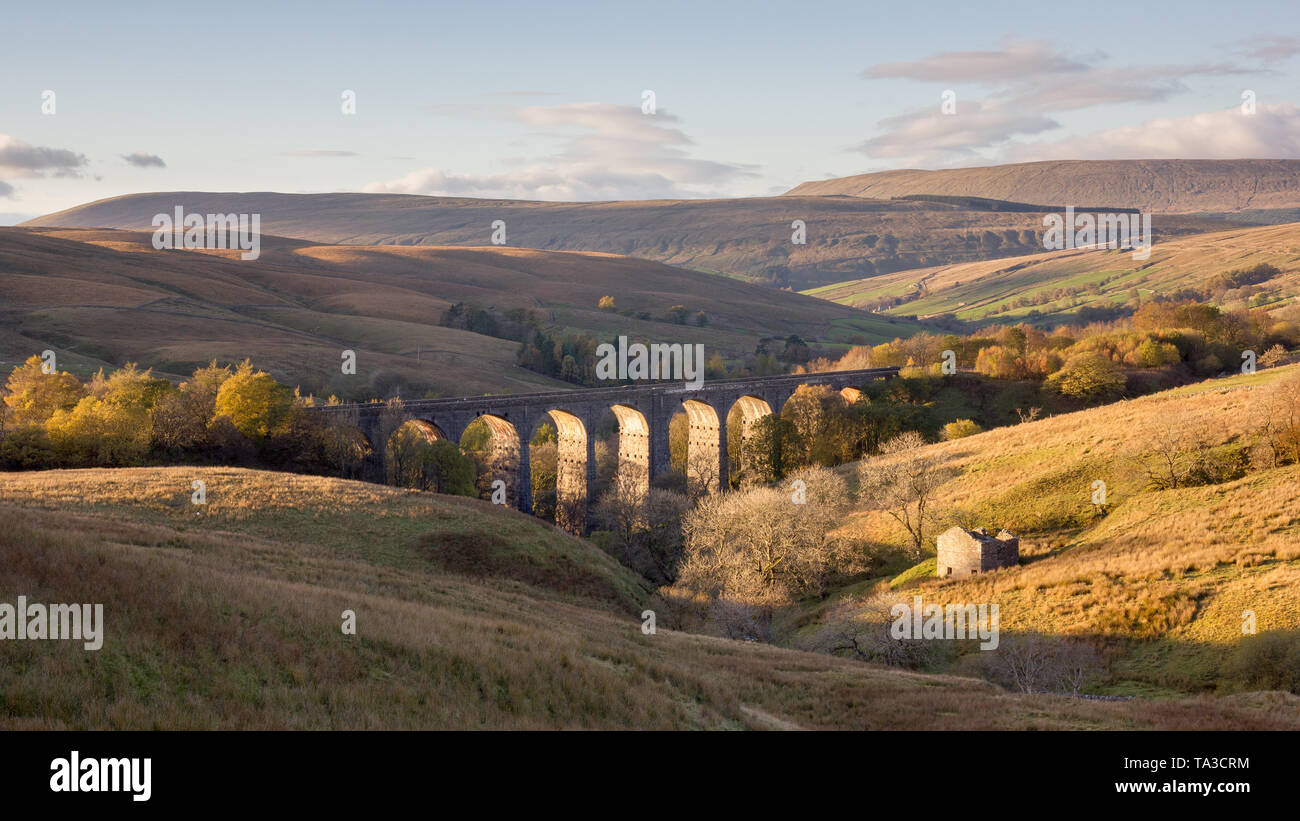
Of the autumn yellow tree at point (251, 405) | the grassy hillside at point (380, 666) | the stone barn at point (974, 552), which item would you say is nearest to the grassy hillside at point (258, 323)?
the autumn yellow tree at point (251, 405)

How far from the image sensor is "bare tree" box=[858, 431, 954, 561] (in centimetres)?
5247

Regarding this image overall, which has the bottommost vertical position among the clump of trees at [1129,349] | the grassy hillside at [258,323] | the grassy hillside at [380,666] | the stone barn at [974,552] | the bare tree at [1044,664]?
the bare tree at [1044,664]

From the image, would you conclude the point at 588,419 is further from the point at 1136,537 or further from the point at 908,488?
the point at 1136,537

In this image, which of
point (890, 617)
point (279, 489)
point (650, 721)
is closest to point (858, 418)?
point (890, 617)

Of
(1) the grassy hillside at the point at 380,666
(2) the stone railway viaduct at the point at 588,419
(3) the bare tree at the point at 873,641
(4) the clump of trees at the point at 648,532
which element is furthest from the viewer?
(2) the stone railway viaduct at the point at 588,419

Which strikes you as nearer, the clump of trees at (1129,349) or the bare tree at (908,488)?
the bare tree at (908,488)

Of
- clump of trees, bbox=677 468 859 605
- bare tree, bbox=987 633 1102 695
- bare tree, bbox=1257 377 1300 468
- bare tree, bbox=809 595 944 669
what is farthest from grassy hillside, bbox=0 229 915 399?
bare tree, bbox=1257 377 1300 468

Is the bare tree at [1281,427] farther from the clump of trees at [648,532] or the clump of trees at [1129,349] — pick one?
the clump of trees at [1129,349]

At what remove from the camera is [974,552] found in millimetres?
41969

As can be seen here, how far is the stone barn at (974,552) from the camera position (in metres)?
41.9

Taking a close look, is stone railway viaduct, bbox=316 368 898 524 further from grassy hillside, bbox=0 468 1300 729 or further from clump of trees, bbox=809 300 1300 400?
grassy hillside, bbox=0 468 1300 729

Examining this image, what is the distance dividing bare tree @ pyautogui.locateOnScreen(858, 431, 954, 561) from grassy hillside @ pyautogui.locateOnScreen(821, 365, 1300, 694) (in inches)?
45.0

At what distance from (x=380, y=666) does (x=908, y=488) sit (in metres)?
41.9

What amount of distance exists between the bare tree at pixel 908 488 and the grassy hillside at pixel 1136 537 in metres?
1.14
